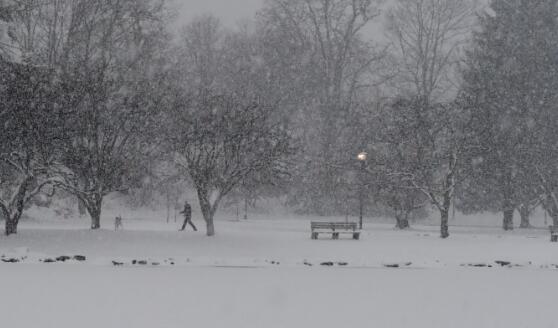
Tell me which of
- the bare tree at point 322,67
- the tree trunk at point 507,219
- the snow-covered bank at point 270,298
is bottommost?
the snow-covered bank at point 270,298

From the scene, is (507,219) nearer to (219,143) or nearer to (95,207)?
(219,143)

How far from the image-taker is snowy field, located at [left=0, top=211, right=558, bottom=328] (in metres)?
10.8

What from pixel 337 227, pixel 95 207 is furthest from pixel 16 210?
pixel 337 227

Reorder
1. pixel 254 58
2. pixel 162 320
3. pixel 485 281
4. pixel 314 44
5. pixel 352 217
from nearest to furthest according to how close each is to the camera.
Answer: pixel 162 320
pixel 485 281
pixel 352 217
pixel 314 44
pixel 254 58

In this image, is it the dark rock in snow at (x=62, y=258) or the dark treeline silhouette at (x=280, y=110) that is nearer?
the dark rock in snow at (x=62, y=258)

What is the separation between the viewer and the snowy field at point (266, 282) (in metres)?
10.8

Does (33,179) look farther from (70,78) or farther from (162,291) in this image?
(162,291)

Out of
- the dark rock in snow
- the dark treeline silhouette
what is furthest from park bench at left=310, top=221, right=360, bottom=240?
the dark rock in snow

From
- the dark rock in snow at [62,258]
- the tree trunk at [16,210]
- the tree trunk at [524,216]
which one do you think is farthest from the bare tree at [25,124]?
the tree trunk at [524,216]

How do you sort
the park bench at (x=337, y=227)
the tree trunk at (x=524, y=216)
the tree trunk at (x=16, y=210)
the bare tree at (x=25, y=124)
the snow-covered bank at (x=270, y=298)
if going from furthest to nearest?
the tree trunk at (x=524, y=216) < the park bench at (x=337, y=227) < the tree trunk at (x=16, y=210) < the bare tree at (x=25, y=124) < the snow-covered bank at (x=270, y=298)

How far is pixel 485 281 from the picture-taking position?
52.5 ft

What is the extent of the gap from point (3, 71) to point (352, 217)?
27.7 m

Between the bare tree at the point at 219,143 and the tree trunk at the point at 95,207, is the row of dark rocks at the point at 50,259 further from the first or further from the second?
the bare tree at the point at 219,143

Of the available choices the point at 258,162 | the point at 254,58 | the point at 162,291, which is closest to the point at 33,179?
the point at 258,162
